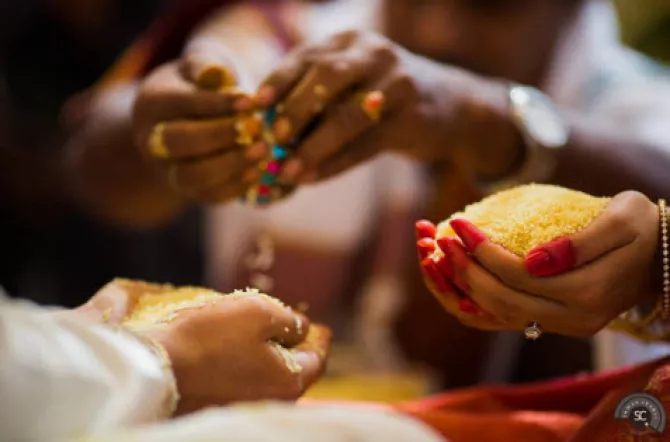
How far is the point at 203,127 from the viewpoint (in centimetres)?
60

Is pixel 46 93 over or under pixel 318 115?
under

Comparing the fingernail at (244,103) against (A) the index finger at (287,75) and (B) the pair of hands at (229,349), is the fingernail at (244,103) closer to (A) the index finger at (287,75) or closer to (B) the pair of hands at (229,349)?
(A) the index finger at (287,75)

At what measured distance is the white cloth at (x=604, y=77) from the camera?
828 mm

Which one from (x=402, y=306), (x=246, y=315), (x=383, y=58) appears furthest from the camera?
(x=402, y=306)

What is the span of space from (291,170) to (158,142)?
0.12 metres

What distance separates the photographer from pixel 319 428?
28cm

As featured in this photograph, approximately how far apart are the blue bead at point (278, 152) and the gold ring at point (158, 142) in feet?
0.32

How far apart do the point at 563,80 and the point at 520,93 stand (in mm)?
308

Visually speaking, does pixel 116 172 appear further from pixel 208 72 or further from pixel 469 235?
pixel 469 235

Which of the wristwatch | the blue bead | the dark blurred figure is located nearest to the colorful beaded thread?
the blue bead

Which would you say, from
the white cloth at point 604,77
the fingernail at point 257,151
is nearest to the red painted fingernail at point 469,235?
the fingernail at point 257,151

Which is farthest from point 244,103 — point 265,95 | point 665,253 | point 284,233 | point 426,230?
point 284,233

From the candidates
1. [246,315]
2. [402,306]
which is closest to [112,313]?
[246,315]

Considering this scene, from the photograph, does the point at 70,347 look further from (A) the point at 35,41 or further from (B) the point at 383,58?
(A) the point at 35,41
